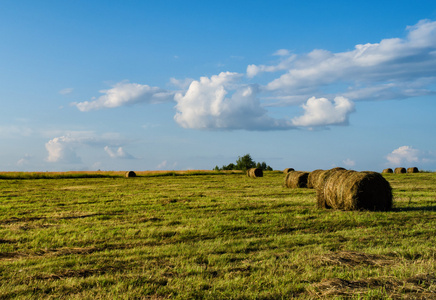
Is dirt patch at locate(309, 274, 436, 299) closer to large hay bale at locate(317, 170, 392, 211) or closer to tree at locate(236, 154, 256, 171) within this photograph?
large hay bale at locate(317, 170, 392, 211)

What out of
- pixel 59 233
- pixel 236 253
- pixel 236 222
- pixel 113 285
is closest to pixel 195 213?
pixel 236 222

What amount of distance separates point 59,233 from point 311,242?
20.9 feet

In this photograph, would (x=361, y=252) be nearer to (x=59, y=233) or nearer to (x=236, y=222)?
(x=236, y=222)

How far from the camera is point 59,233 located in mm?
9773

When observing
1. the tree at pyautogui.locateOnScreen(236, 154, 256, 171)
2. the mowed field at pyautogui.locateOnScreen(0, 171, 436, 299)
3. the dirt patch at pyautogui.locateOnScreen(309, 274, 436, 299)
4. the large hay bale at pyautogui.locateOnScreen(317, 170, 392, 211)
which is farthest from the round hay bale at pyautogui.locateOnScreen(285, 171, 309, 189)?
the tree at pyautogui.locateOnScreen(236, 154, 256, 171)

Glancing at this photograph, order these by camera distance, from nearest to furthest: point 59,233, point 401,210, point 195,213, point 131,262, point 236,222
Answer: point 131,262 → point 59,233 → point 236,222 → point 195,213 → point 401,210

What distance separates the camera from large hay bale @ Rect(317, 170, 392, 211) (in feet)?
46.3

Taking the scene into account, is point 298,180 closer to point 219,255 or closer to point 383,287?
point 219,255

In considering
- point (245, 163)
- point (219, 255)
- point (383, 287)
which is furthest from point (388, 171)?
point (383, 287)

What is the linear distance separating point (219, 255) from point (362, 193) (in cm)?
879

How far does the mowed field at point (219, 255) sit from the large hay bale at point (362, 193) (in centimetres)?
98

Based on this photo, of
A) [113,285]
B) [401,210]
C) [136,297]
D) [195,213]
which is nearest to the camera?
[136,297]

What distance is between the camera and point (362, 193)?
Answer: 1413 cm

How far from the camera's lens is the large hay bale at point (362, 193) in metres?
14.1
